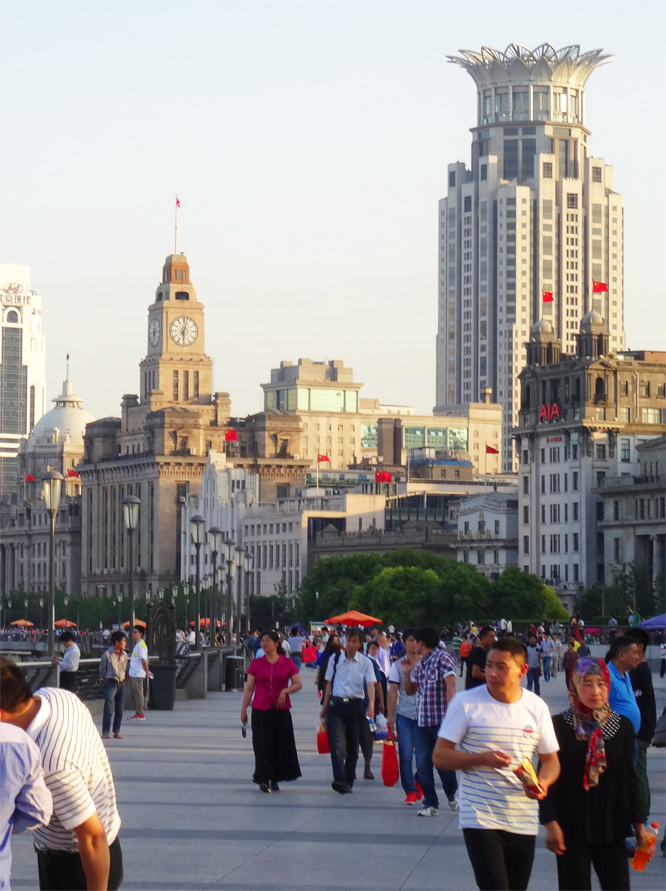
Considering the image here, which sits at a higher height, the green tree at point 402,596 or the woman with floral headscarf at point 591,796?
the woman with floral headscarf at point 591,796

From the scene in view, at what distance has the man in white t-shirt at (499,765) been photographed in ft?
31.8

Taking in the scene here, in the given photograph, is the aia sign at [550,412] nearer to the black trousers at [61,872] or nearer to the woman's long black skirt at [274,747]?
the woman's long black skirt at [274,747]

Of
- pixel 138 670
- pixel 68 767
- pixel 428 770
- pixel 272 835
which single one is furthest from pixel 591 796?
pixel 138 670

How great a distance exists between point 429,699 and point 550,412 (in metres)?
117

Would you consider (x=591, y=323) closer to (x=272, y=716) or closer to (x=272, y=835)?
(x=272, y=716)

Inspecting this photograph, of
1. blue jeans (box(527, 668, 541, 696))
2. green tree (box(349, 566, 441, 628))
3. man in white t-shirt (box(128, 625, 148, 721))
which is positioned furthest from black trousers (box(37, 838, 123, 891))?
green tree (box(349, 566, 441, 628))

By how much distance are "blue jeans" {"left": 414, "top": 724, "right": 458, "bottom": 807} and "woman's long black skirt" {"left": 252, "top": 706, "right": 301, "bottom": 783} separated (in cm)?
158

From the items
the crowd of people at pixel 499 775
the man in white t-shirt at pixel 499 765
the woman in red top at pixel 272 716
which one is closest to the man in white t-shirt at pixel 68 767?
the crowd of people at pixel 499 775

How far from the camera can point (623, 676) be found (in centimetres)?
1359

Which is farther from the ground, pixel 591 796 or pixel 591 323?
pixel 591 323

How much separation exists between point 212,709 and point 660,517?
296 feet

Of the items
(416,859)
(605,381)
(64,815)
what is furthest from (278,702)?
(605,381)

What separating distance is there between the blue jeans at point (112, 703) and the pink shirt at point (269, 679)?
773 centimetres

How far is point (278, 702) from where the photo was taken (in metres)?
18.9
